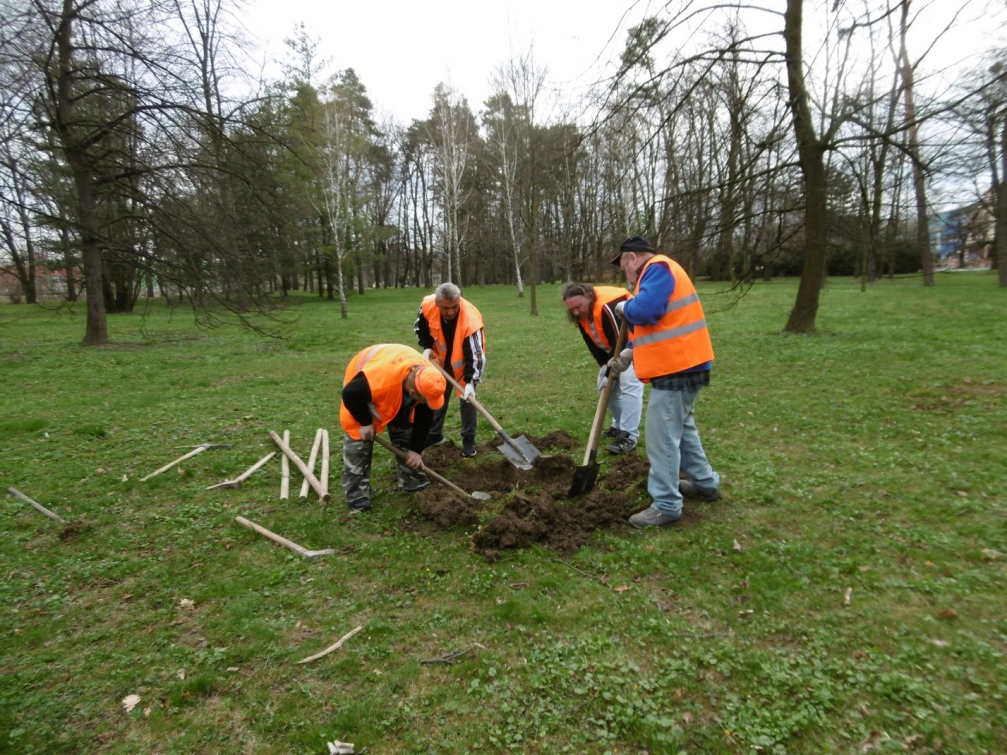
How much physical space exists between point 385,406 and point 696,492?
263 cm

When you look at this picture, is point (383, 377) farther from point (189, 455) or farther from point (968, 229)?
point (968, 229)

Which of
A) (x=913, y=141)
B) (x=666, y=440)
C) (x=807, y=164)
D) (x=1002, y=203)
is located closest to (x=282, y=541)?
(x=666, y=440)

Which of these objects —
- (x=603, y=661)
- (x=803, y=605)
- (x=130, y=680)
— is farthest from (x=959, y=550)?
(x=130, y=680)

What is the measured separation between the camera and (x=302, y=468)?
5.48 meters

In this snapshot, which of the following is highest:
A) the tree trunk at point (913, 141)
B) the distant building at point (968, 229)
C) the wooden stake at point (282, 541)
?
the tree trunk at point (913, 141)

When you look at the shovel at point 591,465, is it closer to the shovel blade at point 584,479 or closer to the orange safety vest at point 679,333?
the shovel blade at point 584,479

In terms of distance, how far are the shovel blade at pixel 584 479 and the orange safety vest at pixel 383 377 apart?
1575 millimetres

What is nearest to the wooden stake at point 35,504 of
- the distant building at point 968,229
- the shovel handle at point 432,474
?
the shovel handle at point 432,474

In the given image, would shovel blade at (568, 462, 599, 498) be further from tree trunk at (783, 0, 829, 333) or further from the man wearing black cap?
tree trunk at (783, 0, 829, 333)

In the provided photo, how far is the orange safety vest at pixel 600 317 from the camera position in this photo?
5570 millimetres

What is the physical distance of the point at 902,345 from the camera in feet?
32.8

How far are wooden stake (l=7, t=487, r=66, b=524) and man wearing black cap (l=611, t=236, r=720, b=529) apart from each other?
15.5 feet

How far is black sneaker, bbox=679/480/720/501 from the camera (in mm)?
4601

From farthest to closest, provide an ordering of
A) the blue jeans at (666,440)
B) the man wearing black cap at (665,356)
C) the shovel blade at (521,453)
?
the shovel blade at (521,453), the blue jeans at (666,440), the man wearing black cap at (665,356)
